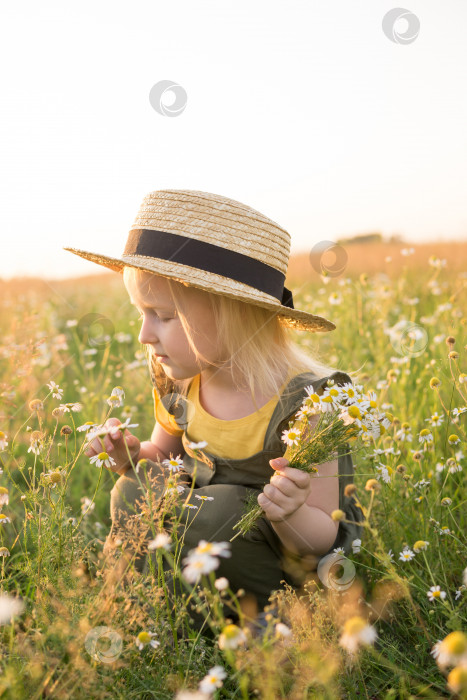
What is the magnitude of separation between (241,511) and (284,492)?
358mm

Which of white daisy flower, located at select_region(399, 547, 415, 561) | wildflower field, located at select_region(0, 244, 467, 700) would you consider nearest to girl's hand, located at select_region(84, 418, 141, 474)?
wildflower field, located at select_region(0, 244, 467, 700)

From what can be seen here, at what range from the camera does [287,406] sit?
7.10ft

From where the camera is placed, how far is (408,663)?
171 cm

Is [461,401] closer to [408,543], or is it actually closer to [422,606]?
[408,543]

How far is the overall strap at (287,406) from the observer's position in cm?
214

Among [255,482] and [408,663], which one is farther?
[255,482]

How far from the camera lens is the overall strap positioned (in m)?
2.14

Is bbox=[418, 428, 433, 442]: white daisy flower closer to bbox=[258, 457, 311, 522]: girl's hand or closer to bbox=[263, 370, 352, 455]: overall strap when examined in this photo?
bbox=[263, 370, 352, 455]: overall strap

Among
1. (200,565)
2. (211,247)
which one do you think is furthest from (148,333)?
(200,565)

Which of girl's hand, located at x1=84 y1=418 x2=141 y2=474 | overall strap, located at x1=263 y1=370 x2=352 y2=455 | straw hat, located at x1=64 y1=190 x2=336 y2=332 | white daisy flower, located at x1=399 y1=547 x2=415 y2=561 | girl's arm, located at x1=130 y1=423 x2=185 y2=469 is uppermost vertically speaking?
straw hat, located at x1=64 y1=190 x2=336 y2=332

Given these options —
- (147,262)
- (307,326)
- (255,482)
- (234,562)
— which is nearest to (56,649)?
(234,562)

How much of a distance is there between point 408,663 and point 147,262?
1.45 metres

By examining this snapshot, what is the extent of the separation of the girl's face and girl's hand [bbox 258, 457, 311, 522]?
0.55 meters

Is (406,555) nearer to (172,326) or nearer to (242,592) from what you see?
(242,592)
